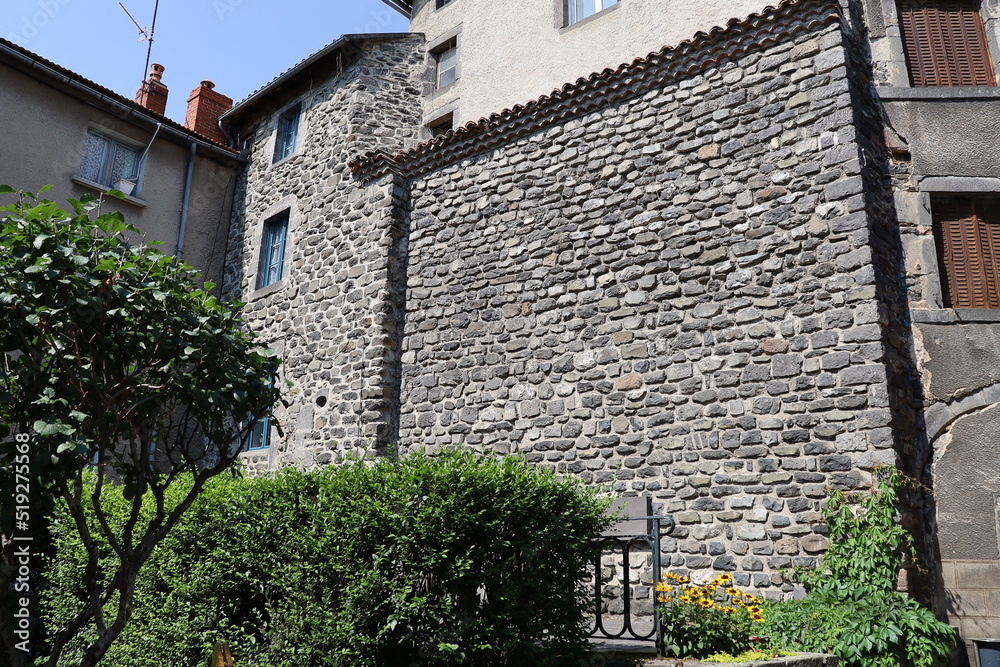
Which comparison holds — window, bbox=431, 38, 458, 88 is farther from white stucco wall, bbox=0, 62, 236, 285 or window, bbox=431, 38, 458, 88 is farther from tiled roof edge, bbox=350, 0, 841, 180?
white stucco wall, bbox=0, 62, 236, 285

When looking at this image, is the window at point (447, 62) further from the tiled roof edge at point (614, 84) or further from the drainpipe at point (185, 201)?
the drainpipe at point (185, 201)

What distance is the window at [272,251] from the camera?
11.0 metres

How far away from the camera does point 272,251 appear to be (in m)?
11.2

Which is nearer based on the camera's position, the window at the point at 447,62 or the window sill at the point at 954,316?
the window sill at the point at 954,316

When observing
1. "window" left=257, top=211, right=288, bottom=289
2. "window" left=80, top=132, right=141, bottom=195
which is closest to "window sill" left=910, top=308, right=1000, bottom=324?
"window" left=257, top=211, right=288, bottom=289

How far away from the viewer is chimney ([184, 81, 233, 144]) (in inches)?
506

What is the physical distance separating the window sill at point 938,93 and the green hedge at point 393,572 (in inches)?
207

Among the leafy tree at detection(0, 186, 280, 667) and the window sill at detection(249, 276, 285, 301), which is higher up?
the window sill at detection(249, 276, 285, 301)

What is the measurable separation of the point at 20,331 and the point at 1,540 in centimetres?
114

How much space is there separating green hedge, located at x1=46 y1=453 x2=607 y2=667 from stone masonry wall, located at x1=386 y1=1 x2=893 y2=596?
2.11m

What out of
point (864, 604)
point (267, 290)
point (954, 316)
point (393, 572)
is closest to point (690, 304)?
point (954, 316)

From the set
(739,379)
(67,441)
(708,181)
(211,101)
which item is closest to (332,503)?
(67,441)

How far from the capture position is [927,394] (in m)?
6.20

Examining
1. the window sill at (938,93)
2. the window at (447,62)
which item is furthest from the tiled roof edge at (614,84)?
the window at (447,62)
